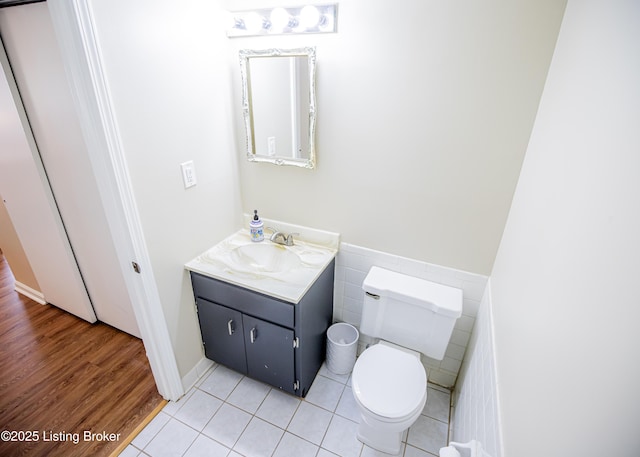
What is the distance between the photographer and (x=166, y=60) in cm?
132

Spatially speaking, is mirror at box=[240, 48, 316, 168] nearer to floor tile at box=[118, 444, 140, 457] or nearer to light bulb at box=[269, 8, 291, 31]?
light bulb at box=[269, 8, 291, 31]

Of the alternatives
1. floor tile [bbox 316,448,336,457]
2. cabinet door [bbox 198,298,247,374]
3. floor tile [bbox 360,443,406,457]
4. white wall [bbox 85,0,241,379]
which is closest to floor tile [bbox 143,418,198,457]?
white wall [bbox 85,0,241,379]

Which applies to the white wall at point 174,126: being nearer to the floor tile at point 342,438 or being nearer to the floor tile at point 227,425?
the floor tile at point 227,425

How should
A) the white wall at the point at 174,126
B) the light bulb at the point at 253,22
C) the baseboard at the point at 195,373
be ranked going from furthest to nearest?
the baseboard at the point at 195,373, the light bulb at the point at 253,22, the white wall at the point at 174,126

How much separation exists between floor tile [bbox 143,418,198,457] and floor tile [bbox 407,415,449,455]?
115 centimetres

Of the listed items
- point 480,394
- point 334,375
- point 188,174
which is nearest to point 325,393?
point 334,375

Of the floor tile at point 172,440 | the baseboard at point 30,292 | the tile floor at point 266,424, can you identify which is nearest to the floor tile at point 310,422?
the tile floor at point 266,424

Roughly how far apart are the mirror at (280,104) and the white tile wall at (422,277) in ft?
2.06

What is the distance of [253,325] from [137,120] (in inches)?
43.2

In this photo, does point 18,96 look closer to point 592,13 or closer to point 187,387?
point 187,387

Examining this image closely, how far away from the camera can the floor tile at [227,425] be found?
160 centimetres

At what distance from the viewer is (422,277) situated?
1.69 meters

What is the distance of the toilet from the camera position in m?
1.38

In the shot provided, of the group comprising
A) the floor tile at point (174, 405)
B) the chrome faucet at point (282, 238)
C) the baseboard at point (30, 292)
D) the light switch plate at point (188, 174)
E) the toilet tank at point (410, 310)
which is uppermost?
the light switch plate at point (188, 174)
